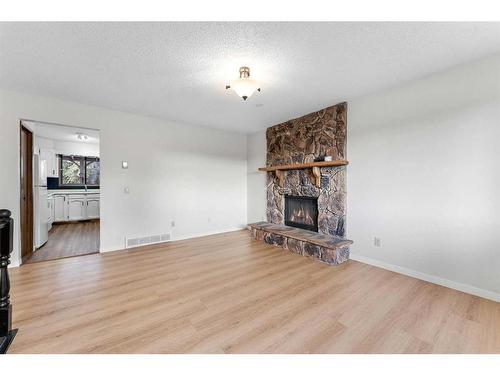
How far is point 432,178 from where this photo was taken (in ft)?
8.31

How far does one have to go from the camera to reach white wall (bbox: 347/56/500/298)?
2174 mm

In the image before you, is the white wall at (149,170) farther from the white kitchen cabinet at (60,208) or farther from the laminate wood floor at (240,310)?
the white kitchen cabinet at (60,208)

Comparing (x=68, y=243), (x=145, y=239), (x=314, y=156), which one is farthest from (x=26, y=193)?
(x=314, y=156)

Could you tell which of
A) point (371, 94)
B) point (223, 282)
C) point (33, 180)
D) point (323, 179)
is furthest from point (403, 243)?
point (33, 180)

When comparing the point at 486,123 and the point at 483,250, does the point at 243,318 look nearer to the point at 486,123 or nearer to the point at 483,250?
the point at 483,250

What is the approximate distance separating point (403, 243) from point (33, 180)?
19.3 feet

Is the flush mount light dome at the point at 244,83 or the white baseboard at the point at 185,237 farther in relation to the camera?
the white baseboard at the point at 185,237

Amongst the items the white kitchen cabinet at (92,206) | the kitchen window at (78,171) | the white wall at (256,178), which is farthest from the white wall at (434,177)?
the kitchen window at (78,171)

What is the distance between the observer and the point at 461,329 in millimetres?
1671

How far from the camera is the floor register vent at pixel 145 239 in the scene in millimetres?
3912

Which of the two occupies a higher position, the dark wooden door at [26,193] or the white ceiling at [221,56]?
the white ceiling at [221,56]

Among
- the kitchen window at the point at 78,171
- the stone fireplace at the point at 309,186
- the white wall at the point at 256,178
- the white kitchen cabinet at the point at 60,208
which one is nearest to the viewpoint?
the stone fireplace at the point at 309,186

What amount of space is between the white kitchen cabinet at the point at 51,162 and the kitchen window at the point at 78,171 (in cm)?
18

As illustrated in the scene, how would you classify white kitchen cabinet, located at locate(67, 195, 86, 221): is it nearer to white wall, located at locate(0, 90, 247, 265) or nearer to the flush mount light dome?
white wall, located at locate(0, 90, 247, 265)
